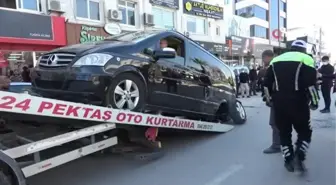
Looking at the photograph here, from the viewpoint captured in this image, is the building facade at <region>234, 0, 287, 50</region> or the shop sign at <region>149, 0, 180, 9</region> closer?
the shop sign at <region>149, 0, 180, 9</region>

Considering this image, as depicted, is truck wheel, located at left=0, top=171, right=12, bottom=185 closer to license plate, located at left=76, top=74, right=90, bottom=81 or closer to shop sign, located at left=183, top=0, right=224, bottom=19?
license plate, located at left=76, top=74, right=90, bottom=81

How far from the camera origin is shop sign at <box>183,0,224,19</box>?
2286 centimetres

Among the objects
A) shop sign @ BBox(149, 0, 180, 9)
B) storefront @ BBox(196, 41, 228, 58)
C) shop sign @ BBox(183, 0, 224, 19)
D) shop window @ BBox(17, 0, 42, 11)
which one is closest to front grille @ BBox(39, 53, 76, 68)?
shop window @ BBox(17, 0, 42, 11)

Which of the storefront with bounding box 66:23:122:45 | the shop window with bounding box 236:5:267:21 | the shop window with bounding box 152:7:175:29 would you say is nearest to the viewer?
the storefront with bounding box 66:23:122:45

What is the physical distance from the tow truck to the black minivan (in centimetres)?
24

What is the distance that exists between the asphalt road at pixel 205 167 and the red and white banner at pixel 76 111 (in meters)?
0.58

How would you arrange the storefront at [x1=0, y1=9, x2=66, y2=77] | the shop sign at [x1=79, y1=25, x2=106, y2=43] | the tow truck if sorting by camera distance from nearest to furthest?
the tow truck → the storefront at [x1=0, y1=9, x2=66, y2=77] → the shop sign at [x1=79, y1=25, x2=106, y2=43]

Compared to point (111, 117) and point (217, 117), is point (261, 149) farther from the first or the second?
point (111, 117)

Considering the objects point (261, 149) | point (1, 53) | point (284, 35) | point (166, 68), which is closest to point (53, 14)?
point (1, 53)

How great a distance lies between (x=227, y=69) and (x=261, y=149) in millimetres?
2360

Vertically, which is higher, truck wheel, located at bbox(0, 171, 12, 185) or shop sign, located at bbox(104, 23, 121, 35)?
shop sign, located at bbox(104, 23, 121, 35)

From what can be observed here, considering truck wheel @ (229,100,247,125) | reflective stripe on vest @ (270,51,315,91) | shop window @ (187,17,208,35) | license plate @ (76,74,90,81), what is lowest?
truck wheel @ (229,100,247,125)

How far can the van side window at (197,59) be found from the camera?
5.70 meters

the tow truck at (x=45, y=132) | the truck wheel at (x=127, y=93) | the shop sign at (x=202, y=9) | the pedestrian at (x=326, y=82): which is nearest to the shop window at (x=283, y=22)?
the shop sign at (x=202, y=9)
